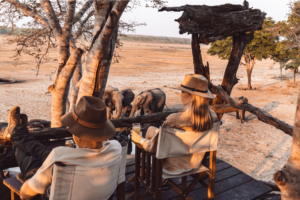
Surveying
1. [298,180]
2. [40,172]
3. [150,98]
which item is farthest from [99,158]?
[150,98]

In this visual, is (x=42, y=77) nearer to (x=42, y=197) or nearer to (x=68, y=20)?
(x=68, y=20)

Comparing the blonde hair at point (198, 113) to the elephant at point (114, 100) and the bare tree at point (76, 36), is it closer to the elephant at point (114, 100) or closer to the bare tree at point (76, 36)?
the bare tree at point (76, 36)

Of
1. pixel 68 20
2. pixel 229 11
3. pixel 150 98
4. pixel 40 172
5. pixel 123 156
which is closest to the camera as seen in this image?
pixel 40 172

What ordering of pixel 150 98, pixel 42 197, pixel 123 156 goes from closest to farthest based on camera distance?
pixel 42 197 → pixel 123 156 → pixel 150 98

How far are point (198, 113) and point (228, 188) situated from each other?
61.6 inches

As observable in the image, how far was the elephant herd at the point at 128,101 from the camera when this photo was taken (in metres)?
9.37

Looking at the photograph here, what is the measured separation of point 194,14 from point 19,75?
67.0 feet

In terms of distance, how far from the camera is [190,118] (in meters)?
2.68

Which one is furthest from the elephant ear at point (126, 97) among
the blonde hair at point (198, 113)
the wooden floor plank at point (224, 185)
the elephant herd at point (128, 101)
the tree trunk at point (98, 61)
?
the blonde hair at point (198, 113)

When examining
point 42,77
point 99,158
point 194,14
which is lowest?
point 42,77

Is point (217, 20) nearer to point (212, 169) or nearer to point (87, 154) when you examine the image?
point (212, 169)

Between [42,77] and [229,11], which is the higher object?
[229,11]

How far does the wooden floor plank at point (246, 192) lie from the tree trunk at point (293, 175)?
5.07 ft

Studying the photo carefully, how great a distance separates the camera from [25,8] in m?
5.96
